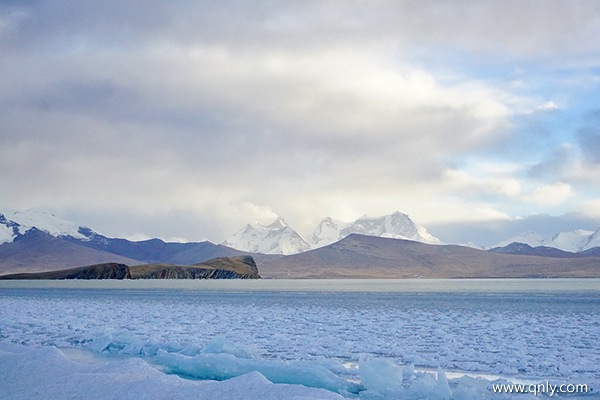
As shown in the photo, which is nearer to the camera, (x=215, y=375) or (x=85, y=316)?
(x=215, y=375)

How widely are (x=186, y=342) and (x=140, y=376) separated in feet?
28.9

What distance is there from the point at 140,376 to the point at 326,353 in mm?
7647

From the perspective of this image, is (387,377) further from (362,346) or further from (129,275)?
(129,275)

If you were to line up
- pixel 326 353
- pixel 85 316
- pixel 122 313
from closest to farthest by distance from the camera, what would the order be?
pixel 326 353
pixel 85 316
pixel 122 313

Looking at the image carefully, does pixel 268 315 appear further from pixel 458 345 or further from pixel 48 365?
pixel 48 365

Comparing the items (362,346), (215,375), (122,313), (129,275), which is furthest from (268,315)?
(129,275)

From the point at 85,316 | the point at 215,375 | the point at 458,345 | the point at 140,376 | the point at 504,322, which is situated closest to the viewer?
the point at 140,376

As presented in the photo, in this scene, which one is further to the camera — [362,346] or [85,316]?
[85,316]

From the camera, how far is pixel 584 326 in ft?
83.0

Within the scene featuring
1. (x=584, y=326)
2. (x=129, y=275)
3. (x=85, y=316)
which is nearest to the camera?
(x=584, y=326)

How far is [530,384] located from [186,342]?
1060 centimetres

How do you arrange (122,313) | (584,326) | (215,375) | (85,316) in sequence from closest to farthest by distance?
1. (215,375)
2. (584,326)
3. (85,316)
4. (122,313)

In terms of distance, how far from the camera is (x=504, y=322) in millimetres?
27484

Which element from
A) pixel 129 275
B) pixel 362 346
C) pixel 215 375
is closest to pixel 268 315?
pixel 362 346
